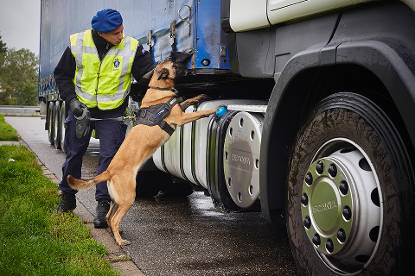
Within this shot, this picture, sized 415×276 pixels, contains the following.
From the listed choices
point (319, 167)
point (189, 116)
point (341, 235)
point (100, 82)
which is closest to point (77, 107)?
point (100, 82)

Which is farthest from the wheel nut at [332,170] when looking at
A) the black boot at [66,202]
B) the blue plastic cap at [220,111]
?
the black boot at [66,202]

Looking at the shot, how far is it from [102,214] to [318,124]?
2.85 metres

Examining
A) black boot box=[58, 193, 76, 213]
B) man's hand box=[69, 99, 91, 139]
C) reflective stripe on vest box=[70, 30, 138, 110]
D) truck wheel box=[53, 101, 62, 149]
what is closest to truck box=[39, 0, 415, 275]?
reflective stripe on vest box=[70, 30, 138, 110]

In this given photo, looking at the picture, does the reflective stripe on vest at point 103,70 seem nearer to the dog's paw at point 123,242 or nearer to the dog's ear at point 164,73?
the dog's ear at point 164,73

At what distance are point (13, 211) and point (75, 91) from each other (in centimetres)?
117

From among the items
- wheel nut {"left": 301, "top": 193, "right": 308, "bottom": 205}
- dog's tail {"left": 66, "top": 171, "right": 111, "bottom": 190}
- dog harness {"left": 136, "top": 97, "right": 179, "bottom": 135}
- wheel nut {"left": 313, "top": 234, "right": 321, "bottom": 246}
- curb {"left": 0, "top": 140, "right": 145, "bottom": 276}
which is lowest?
curb {"left": 0, "top": 140, "right": 145, "bottom": 276}

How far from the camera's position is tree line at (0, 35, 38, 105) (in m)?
67.8

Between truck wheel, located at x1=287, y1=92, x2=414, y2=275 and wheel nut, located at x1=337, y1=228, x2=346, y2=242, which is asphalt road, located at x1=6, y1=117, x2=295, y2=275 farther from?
wheel nut, located at x1=337, y1=228, x2=346, y2=242

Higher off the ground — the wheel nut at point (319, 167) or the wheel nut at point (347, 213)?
the wheel nut at point (319, 167)

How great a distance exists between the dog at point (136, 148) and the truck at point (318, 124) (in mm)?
297

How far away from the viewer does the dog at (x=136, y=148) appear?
457 cm

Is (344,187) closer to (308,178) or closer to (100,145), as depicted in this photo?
(308,178)

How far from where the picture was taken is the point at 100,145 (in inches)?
206

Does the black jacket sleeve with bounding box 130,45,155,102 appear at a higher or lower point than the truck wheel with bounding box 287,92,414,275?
higher
